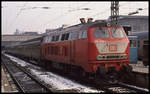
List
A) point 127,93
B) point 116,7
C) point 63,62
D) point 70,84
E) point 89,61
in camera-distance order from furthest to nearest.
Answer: point 116,7 < point 63,62 < point 70,84 < point 89,61 < point 127,93

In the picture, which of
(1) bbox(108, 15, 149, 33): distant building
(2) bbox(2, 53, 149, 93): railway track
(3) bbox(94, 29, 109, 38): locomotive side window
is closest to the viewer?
(2) bbox(2, 53, 149, 93): railway track

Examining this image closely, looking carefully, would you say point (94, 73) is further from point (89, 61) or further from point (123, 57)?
point (123, 57)

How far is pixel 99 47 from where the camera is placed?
12922 millimetres

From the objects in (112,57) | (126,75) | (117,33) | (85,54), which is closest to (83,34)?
(85,54)

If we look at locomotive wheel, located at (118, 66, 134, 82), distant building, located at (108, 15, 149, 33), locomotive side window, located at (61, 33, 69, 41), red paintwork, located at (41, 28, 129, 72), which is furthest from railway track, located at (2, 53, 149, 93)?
distant building, located at (108, 15, 149, 33)

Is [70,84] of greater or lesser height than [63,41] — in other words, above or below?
below

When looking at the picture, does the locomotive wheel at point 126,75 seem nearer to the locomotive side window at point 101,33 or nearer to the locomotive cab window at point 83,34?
the locomotive side window at point 101,33

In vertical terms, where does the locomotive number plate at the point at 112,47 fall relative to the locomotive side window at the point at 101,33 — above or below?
below

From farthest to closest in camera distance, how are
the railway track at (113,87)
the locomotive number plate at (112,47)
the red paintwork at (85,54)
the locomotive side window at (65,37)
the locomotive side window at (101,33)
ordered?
the locomotive side window at (65,37)
the locomotive side window at (101,33)
the locomotive number plate at (112,47)
the red paintwork at (85,54)
the railway track at (113,87)

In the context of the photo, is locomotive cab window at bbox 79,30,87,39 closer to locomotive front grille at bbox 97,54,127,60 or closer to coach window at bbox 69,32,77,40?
coach window at bbox 69,32,77,40

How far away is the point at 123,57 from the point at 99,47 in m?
1.49

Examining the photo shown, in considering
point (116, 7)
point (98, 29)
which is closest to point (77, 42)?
point (98, 29)

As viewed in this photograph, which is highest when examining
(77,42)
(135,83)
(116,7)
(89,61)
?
(116,7)

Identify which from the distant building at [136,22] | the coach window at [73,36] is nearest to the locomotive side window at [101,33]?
the coach window at [73,36]
